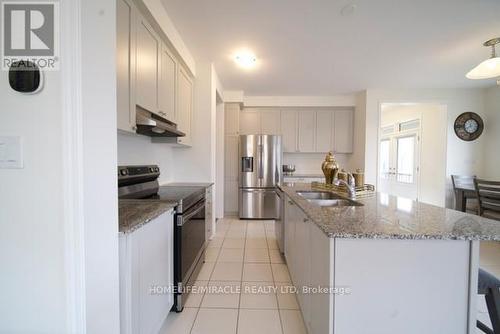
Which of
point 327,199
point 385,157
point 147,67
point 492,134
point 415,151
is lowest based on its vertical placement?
point 327,199

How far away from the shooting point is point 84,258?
765mm

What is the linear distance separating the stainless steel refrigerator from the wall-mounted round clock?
340cm

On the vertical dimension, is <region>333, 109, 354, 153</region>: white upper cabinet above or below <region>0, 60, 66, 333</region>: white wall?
above

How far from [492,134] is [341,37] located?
12.2 feet

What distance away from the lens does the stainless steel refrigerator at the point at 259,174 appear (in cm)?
436

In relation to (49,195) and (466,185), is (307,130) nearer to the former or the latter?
(466,185)

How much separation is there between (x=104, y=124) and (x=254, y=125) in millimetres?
4217

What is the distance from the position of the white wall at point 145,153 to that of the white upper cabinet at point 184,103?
1.06ft

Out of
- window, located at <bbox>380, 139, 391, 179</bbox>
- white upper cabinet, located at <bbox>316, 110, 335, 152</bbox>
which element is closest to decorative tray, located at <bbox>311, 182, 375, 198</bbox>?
white upper cabinet, located at <bbox>316, 110, 335, 152</bbox>

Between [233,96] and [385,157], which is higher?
[233,96]

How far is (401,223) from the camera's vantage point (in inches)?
43.9

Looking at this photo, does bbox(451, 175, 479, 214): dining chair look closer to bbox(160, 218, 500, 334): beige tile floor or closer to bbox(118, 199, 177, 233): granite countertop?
bbox(160, 218, 500, 334): beige tile floor

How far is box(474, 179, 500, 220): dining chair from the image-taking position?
2.81m

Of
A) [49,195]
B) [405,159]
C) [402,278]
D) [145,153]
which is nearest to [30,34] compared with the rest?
[49,195]
